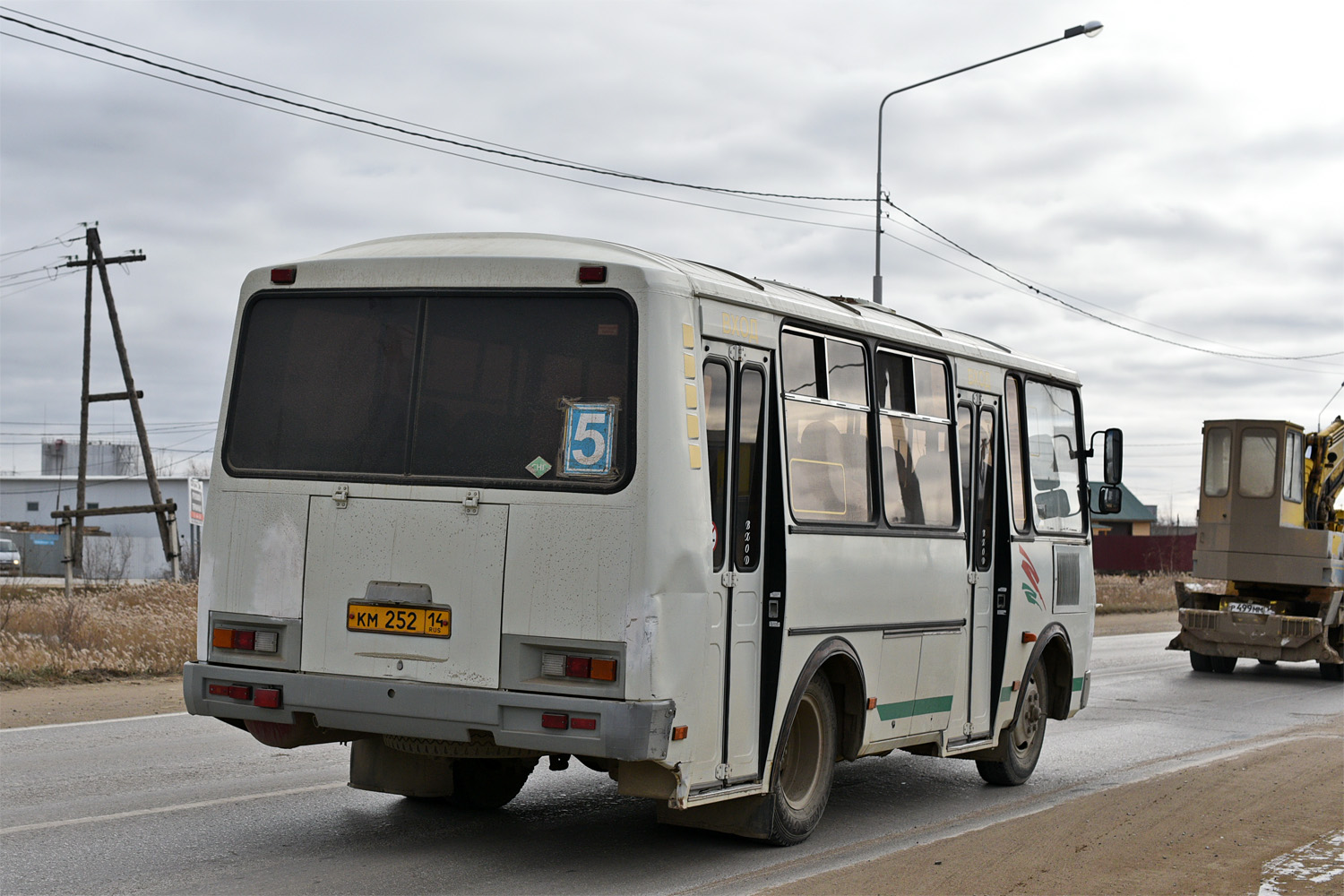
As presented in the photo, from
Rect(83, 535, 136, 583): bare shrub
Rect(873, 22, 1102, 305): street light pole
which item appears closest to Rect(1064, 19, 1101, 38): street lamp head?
Rect(873, 22, 1102, 305): street light pole

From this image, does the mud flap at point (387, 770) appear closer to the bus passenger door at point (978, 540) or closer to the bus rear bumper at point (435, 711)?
the bus rear bumper at point (435, 711)

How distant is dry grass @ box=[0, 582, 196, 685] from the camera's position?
51.0ft

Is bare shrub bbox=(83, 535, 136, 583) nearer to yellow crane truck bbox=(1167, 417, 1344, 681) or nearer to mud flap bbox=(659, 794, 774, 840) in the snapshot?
yellow crane truck bbox=(1167, 417, 1344, 681)

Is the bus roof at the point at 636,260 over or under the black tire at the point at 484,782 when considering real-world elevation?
over

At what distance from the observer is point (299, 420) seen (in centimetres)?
738

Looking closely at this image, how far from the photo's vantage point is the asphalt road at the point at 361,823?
22.6ft

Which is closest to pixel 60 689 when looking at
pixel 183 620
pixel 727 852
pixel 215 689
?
pixel 183 620

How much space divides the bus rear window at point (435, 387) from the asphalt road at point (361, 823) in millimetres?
1932

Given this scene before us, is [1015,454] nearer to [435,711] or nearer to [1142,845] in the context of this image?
[1142,845]

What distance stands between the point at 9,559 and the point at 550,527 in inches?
2144

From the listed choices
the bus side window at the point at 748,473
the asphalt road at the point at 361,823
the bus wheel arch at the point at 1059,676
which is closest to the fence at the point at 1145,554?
the asphalt road at the point at 361,823

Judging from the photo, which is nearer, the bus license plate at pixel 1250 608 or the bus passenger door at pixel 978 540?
the bus passenger door at pixel 978 540

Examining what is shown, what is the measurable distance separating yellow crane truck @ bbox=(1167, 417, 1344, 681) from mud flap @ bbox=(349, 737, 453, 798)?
1596 centimetres

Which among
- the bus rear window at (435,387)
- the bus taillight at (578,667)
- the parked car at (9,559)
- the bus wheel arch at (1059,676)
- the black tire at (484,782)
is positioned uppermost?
the bus rear window at (435,387)
